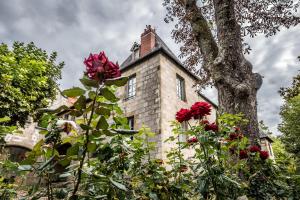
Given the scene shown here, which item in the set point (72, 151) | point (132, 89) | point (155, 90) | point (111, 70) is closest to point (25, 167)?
point (72, 151)

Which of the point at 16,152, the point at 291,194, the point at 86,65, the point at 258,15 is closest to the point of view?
the point at 86,65

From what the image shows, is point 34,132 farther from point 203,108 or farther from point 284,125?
point 284,125

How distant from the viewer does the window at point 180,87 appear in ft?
37.7

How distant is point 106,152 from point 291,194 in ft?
6.59

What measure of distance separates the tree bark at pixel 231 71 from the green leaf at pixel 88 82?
323 centimetres

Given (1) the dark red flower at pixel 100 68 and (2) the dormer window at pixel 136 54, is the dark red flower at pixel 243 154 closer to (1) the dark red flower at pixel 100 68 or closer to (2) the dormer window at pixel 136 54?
(1) the dark red flower at pixel 100 68

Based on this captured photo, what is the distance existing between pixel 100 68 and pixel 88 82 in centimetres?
9

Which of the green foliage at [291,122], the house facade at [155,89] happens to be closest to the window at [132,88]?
the house facade at [155,89]

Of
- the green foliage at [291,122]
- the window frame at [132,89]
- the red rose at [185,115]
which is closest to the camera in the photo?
the red rose at [185,115]

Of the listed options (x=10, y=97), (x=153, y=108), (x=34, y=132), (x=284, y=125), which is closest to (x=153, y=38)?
(x=153, y=108)

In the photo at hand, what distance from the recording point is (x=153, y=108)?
952 cm

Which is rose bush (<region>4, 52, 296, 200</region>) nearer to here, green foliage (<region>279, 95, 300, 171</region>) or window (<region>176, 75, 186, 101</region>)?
window (<region>176, 75, 186, 101</region>)

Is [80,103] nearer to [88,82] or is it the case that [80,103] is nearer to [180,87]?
[88,82]

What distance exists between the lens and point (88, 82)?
1.03m
